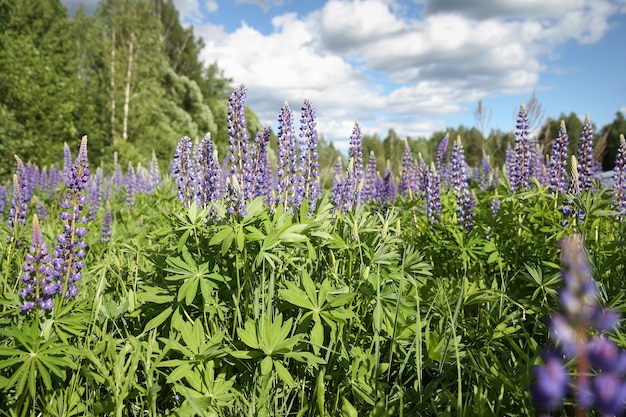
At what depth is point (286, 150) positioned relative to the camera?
11.0ft

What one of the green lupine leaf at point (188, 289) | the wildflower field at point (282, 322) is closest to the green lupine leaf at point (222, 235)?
the wildflower field at point (282, 322)

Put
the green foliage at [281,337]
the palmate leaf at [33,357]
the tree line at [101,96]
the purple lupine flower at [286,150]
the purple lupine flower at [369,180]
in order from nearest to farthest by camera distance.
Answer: the palmate leaf at [33,357]
the green foliage at [281,337]
the purple lupine flower at [286,150]
the purple lupine flower at [369,180]
the tree line at [101,96]

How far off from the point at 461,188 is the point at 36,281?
324 centimetres

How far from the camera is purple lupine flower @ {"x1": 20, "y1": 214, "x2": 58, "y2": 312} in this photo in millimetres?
2047

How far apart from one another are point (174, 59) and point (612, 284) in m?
41.8

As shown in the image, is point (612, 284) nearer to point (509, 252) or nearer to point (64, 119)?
point (509, 252)

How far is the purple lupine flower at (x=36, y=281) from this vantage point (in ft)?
6.72

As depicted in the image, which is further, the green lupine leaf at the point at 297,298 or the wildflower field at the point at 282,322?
the green lupine leaf at the point at 297,298

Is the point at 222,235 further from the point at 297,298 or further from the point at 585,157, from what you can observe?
the point at 585,157

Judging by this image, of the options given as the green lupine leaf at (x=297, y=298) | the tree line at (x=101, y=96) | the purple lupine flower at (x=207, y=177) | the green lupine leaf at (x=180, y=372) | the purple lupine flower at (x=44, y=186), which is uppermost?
the tree line at (x=101, y=96)

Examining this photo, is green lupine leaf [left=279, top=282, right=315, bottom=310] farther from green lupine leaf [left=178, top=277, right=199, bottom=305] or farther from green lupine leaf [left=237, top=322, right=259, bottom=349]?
green lupine leaf [left=178, top=277, right=199, bottom=305]

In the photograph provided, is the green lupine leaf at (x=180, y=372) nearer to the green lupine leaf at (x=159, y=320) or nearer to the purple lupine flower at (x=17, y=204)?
the green lupine leaf at (x=159, y=320)

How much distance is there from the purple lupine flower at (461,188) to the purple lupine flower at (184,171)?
91.4 inches

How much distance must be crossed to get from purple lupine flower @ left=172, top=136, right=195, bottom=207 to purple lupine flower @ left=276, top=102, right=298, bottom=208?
0.84m
